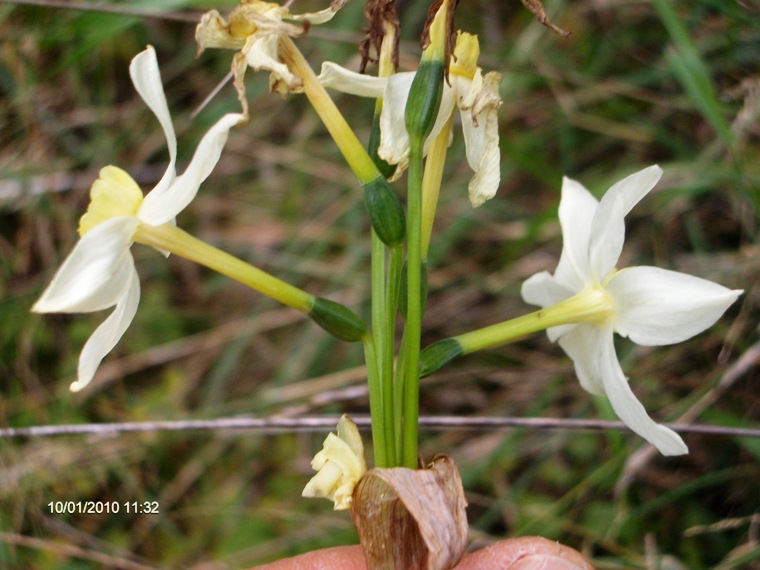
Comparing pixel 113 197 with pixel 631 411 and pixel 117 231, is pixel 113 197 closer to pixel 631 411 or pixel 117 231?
pixel 117 231

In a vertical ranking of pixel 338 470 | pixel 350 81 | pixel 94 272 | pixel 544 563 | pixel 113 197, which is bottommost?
pixel 544 563

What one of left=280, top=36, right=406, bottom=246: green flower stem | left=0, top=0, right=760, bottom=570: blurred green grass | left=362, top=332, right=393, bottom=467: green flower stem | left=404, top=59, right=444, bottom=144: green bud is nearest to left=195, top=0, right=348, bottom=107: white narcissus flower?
left=280, top=36, right=406, bottom=246: green flower stem

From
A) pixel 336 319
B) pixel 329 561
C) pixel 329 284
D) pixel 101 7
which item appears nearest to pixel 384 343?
pixel 336 319

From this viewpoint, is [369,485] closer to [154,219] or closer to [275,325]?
[154,219]
